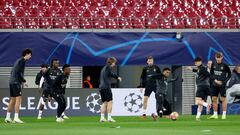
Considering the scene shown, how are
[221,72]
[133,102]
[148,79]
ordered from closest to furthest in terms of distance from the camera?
[221,72] < [148,79] < [133,102]

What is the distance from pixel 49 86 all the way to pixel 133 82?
12127mm

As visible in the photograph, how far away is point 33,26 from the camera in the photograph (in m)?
29.6

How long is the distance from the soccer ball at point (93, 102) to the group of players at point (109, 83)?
8.07 ft

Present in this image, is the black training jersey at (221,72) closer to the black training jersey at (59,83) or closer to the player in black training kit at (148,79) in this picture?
the player in black training kit at (148,79)

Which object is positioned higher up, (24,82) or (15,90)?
(24,82)

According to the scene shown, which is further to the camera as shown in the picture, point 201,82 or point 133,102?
point 133,102

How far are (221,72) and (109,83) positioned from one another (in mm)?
3786

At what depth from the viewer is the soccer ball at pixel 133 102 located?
28.2 meters

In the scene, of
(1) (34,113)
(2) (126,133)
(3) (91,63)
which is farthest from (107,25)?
(2) (126,133)

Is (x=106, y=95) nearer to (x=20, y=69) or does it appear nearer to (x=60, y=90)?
(x=60, y=90)

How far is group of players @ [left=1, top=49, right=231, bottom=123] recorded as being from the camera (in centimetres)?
2161

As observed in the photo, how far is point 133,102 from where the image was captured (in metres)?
28.4

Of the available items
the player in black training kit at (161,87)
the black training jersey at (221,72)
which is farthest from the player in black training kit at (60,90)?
the black training jersey at (221,72)

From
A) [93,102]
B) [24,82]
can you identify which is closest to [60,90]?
[24,82]
